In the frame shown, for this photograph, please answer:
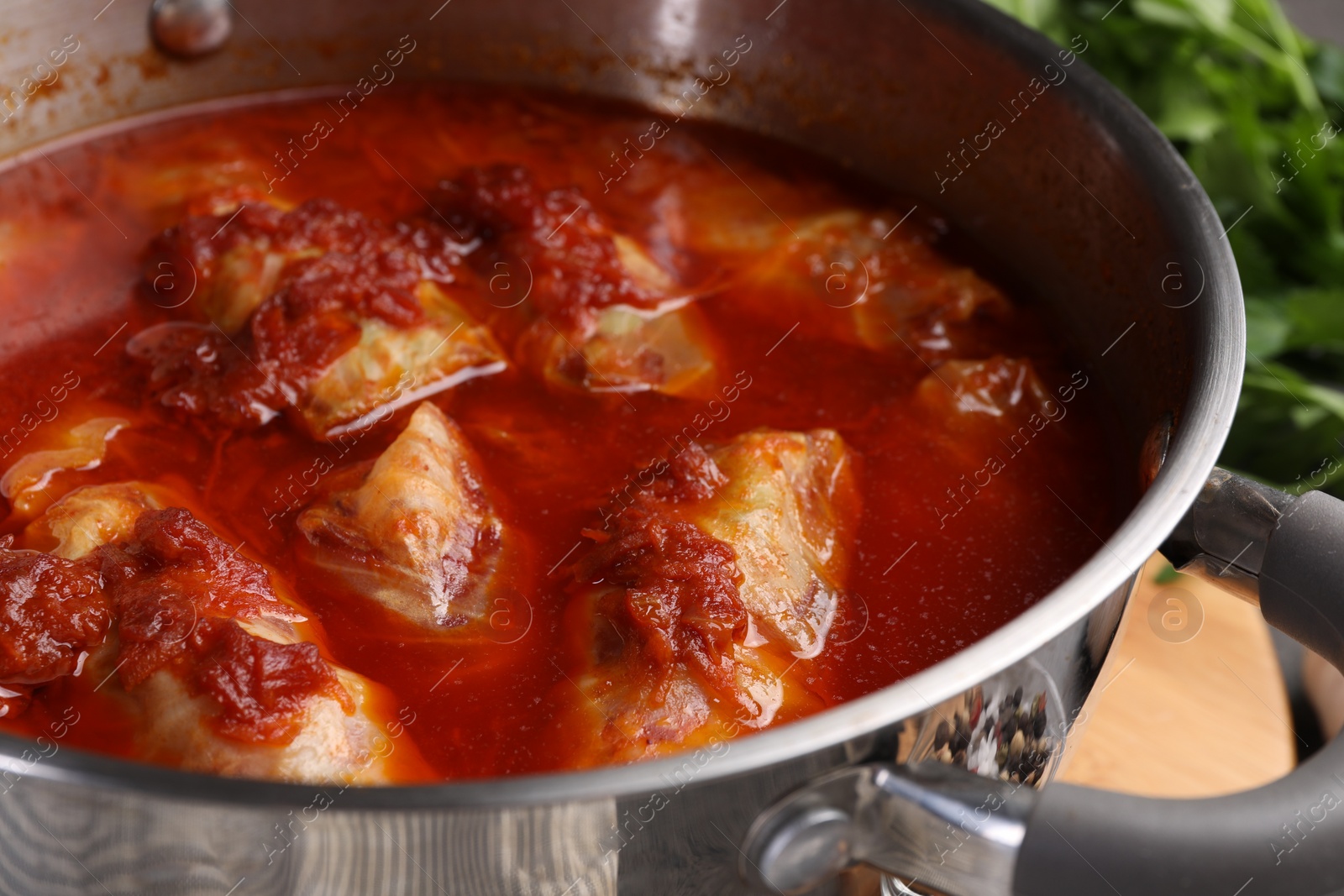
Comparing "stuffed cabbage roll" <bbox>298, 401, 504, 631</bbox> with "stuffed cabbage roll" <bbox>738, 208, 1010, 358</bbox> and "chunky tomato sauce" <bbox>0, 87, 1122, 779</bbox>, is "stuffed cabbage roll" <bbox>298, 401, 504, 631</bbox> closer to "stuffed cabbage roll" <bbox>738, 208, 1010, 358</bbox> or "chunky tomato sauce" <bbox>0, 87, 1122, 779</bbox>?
"chunky tomato sauce" <bbox>0, 87, 1122, 779</bbox>

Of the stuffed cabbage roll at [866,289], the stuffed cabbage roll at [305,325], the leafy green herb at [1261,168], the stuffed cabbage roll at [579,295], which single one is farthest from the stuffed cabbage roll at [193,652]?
the leafy green herb at [1261,168]

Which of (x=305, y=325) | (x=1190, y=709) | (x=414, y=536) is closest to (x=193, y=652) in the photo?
(x=414, y=536)

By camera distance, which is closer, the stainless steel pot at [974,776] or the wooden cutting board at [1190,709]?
the stainless steel pot at [974,776]

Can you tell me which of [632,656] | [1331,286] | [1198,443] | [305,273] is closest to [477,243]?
[305,273]

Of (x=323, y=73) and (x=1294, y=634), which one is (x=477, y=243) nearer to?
(x=323, y=73)

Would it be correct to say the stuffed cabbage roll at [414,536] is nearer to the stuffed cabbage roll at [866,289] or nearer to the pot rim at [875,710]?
the pot rim at [875,710]

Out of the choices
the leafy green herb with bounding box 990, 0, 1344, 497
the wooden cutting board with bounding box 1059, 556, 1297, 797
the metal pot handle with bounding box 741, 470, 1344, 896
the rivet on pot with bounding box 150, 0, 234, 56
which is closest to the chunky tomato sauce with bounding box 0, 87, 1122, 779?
the rivet on pot with bounding box 150, 0, 234, 56

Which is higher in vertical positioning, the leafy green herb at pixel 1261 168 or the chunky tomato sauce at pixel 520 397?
the chunky tomato sauce at pixel 520 397
